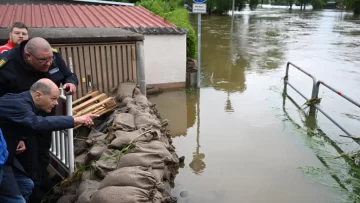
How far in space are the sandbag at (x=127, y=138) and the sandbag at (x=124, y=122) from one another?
0.14 meters

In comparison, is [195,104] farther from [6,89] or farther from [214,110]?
[6,89]

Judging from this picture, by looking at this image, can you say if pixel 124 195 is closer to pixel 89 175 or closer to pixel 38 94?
pixel 89 175

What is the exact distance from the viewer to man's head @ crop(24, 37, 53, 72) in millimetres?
2883

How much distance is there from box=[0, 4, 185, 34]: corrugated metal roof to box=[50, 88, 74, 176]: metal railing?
458 cm

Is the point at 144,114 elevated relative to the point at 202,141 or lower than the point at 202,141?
elevated

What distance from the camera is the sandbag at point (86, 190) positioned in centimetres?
286

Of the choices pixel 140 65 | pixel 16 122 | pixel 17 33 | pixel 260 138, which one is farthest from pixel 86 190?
pixel 260 138

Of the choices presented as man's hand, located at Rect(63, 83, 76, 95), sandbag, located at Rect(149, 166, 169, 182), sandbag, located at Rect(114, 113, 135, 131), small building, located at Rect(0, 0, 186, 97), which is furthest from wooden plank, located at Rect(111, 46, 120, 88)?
sandbag, located at Rect(149, 166, 169, 182)

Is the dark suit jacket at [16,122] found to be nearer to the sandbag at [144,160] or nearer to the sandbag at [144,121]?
the sandbag at [144,160]

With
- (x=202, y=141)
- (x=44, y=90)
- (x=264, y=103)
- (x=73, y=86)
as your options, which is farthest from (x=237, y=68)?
(x=44, y=90)

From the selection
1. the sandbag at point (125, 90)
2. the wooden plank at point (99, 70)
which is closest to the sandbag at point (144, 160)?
the sandbag at point (125, 90)

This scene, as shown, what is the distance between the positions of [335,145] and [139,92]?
3.37m

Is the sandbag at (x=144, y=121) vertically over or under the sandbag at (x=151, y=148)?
over

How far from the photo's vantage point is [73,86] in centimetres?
338
